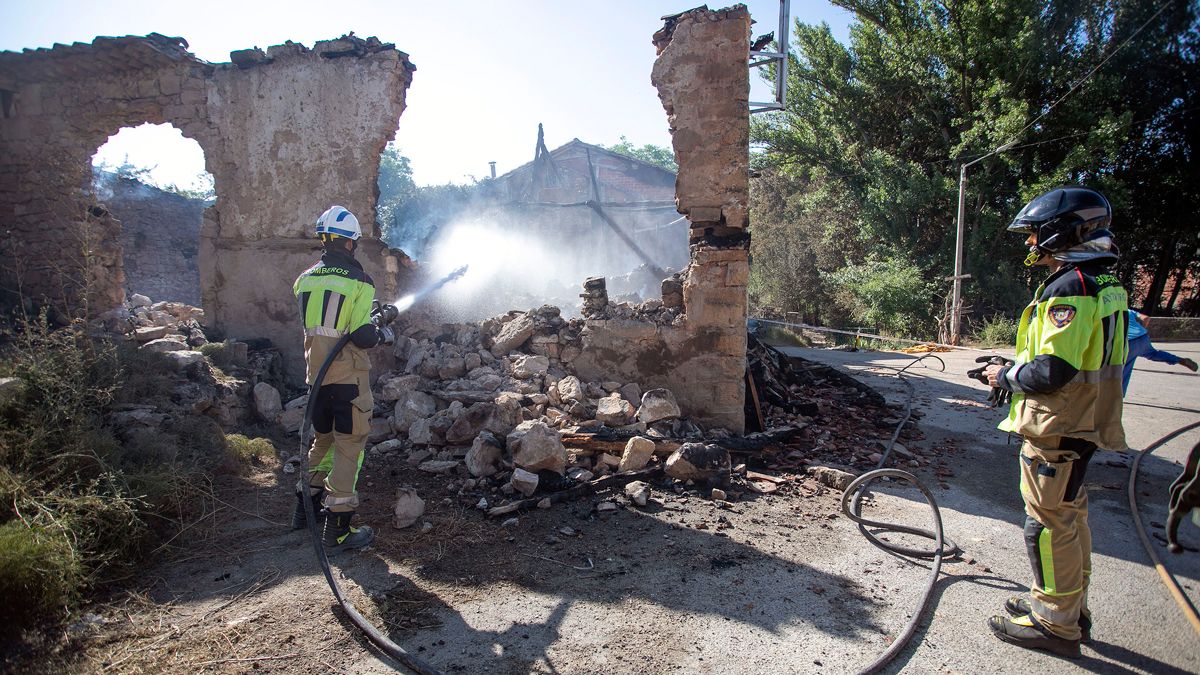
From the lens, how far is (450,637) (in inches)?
109

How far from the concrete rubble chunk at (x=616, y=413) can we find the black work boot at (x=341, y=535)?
2.29m

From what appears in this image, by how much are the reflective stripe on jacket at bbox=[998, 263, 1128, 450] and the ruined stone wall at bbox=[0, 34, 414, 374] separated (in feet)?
21.2

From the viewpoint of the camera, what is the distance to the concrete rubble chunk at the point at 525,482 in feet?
14.2

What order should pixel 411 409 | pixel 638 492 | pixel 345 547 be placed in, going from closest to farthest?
pixel 345 547
pixel 638 492
pixel 411 409

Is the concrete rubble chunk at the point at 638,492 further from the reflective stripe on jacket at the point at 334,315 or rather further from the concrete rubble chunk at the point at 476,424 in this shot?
the reflective stripe on jacket at the point at 334,315

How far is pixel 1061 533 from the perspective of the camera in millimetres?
2621

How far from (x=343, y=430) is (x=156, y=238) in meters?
15.8

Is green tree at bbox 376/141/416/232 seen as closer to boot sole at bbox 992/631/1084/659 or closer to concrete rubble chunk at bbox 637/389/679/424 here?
concrete rubble chunk at bbox 637/389/679/424

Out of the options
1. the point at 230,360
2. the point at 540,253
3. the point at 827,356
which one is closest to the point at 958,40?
the point at 827,356

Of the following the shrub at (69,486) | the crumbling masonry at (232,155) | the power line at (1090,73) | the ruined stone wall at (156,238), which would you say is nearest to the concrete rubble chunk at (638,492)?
the crumbling masonry at (232,155)


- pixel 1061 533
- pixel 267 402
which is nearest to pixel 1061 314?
pixel 1061 533

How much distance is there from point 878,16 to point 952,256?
8.57 meters

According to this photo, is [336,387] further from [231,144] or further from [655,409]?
[231,144]

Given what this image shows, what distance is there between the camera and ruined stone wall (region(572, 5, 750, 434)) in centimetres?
559
